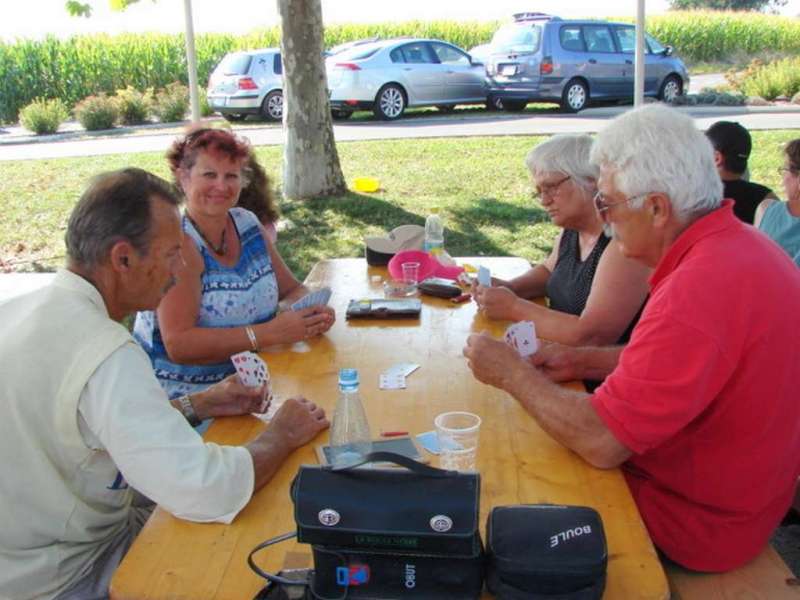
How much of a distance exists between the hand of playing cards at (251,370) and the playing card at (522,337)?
748 millimetres

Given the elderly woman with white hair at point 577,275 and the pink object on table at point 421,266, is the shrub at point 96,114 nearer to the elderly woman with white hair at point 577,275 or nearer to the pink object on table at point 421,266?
the pink object on table at point 421,266

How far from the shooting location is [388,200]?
8.70m

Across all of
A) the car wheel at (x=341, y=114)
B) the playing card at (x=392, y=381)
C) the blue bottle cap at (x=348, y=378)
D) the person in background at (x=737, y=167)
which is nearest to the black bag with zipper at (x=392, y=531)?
the blue bottle cap at (x=348, y=378)

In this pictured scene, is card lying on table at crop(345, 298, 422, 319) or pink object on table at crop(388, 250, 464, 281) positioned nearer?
card lying on table at crop(345, 298, 422, 319)

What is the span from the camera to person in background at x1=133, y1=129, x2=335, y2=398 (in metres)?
2.88

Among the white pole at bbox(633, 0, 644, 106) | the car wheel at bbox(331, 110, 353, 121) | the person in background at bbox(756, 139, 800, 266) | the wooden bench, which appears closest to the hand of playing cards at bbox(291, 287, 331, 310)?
the wooden bench

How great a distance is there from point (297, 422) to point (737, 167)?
3.51 meters

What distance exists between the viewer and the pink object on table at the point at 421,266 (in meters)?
3.70

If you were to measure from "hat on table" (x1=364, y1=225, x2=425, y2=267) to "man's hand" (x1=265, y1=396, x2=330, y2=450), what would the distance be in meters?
1.80

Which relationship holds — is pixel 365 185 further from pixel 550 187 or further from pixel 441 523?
pixel 441 523

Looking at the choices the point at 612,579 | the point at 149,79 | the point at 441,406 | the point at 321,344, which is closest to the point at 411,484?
the point at 612,579

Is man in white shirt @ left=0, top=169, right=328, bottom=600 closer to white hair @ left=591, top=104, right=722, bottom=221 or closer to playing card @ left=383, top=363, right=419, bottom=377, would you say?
playing card @ left=383, top=363, right=419, bottom=377

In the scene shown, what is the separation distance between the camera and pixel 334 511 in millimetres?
1412

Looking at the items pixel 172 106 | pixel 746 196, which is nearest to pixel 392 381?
pixel 746 196
